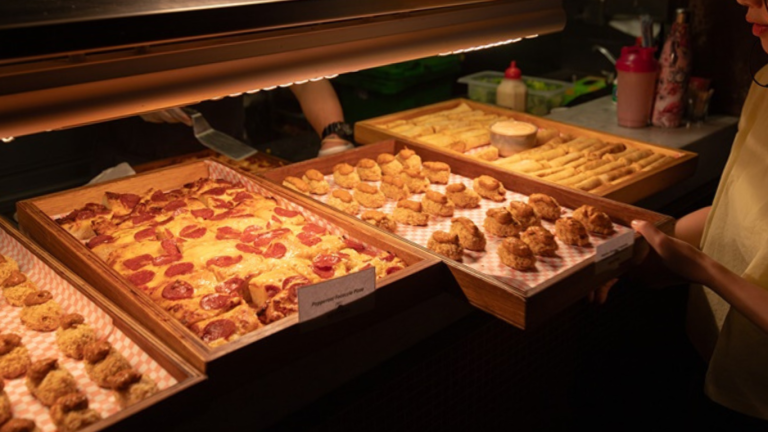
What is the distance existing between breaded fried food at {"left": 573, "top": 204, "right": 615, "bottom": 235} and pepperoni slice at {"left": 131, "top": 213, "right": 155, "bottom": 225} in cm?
190

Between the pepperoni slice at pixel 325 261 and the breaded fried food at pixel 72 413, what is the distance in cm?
95

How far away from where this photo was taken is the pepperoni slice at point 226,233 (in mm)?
2762

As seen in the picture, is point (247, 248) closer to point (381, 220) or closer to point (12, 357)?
point (381, 220)

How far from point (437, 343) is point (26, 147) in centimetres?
379

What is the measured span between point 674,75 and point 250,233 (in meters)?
3.15

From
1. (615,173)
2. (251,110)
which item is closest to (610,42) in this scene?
(251,110)

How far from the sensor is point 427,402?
8.63ft

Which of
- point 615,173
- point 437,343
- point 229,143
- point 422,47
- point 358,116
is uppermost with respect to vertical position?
Answer: point 422,47

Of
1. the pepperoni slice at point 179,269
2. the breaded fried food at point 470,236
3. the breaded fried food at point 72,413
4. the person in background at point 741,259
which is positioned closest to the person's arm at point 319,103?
the breaded fried food at point 470,236

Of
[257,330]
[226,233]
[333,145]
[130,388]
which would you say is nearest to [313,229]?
[226,233]

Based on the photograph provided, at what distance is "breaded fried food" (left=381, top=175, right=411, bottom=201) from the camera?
3.30 m

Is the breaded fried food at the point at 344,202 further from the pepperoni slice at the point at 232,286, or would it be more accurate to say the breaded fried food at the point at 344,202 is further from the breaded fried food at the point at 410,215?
the pepperoni slice at the point at 232,286

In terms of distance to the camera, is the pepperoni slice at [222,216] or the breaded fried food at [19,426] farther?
the pepperoni slice at [222,216]

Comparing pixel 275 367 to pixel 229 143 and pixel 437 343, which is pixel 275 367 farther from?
pixel 229 143
